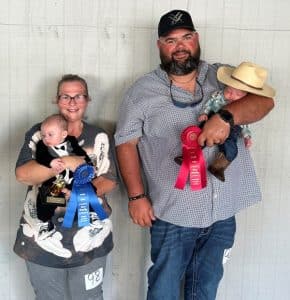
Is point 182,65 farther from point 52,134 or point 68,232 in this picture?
point 68,232

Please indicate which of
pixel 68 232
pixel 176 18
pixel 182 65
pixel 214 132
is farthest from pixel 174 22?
pixel 68 232

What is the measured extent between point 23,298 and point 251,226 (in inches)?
43.1

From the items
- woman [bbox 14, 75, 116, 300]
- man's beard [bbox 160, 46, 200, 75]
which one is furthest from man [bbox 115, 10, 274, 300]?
woman [bbox 14, 75, 116, 300]

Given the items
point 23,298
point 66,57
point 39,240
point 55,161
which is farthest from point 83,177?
point 23,298

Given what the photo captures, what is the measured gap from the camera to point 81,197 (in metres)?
1.62

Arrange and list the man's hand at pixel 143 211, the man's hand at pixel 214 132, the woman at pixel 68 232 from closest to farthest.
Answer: the man's hand at pixel 214 132 → the woman at pixel 68 232 → the man's hand at pixel 143 211

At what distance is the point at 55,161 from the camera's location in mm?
1591

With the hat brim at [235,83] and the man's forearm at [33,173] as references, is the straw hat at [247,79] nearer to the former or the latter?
the hat brim at [235,83]

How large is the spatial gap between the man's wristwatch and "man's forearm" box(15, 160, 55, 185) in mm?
609

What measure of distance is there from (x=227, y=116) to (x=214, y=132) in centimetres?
8

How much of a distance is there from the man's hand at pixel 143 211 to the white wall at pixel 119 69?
1.02ft

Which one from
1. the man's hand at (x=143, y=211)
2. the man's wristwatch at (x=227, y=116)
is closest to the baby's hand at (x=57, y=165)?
the man's hand at (x=143, y=211)

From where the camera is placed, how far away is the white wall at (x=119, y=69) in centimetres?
191

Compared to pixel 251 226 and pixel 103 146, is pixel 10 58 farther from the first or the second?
pixel 251 226
